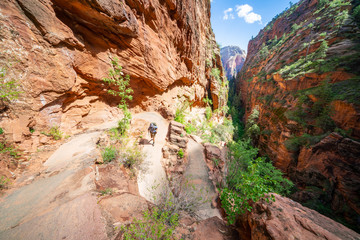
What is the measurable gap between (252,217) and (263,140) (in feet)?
59.3

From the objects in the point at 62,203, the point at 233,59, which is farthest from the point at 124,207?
the point at 233,59

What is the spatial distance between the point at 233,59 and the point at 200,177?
10818cm

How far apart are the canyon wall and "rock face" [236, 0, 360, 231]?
11.6m

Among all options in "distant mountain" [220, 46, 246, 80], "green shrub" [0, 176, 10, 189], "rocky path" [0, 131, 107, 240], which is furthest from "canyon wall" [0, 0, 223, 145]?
"distant mountain" [220, 46, 246, 80]

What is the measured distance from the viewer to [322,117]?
10367 mm

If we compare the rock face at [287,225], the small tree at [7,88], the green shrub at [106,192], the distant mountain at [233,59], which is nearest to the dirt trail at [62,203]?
the green shrub at [106,192]

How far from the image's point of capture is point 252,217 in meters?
2.39

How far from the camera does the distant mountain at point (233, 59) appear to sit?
8544 centimetres

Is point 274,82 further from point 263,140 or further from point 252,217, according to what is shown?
point 252,217

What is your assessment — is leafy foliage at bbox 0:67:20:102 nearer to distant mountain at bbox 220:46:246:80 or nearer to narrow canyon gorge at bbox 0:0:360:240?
narrow canyon gorge at bbox 0:0:360:240

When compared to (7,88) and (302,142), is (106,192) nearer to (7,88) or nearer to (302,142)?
(7,88)

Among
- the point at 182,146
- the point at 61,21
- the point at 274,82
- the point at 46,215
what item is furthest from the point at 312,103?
the point at 61,21

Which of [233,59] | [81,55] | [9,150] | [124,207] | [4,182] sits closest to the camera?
[124,207]

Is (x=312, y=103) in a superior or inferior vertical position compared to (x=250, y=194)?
superior
